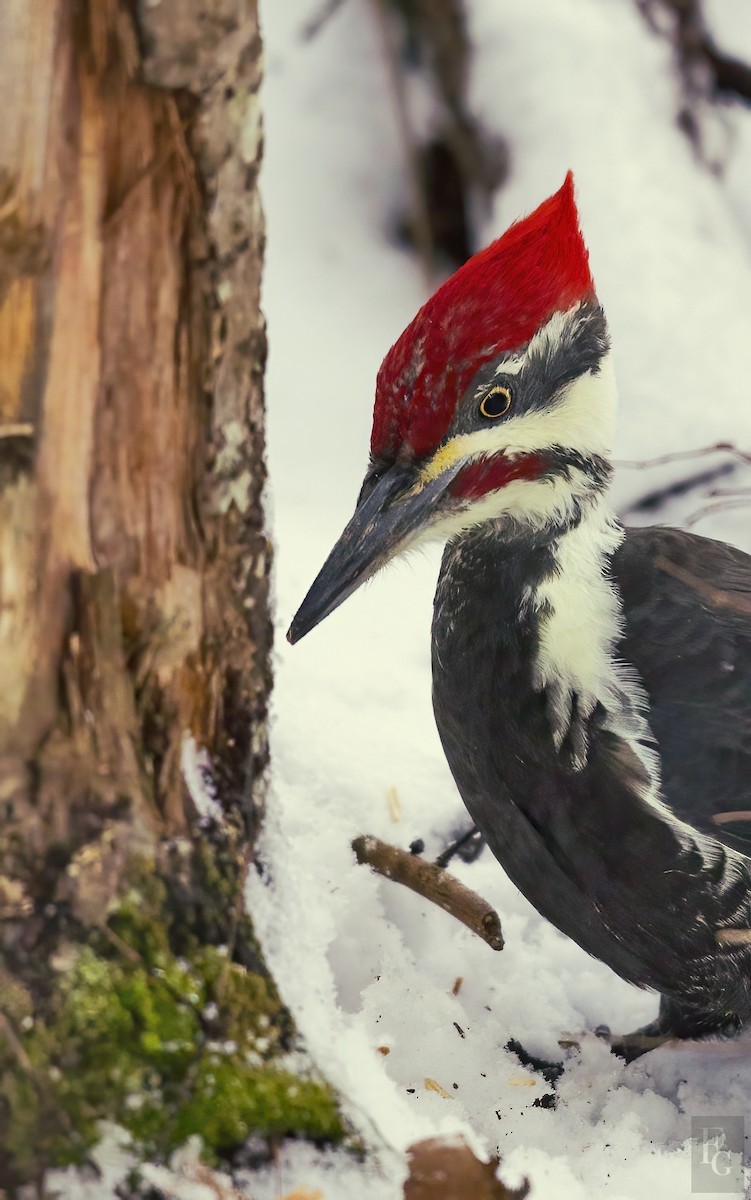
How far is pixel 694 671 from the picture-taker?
151 centimetres

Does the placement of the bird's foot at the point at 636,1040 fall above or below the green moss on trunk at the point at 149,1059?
above

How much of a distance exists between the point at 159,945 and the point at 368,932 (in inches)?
19.5

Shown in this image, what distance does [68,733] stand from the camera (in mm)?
1176

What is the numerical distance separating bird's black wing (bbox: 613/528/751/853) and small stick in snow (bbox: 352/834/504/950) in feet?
0.96

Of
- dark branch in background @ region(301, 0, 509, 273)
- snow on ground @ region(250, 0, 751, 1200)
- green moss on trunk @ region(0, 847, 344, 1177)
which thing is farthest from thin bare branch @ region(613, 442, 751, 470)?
green moss on trunk @ region(0, 847, 344, 1177)

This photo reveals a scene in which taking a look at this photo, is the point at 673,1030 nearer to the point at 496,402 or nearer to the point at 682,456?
the point at 496,402

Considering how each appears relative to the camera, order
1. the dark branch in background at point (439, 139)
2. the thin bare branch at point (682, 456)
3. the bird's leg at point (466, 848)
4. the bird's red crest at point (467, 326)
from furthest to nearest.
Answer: the dark branch in background at point (439, 139) → the thin bare branch at point (682, 456) → the bird's leg at point (466, 848) → the bird's red crest at point (467, 326)

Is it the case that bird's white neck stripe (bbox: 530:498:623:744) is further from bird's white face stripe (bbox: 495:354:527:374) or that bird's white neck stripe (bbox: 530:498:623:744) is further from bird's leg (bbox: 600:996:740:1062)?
A: bird's leg (bbox: 600:996:740:1062)

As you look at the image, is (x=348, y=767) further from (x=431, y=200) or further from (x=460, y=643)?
(x=431, y=200)

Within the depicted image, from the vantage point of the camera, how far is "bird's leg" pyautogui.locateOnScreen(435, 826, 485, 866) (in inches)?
72.6

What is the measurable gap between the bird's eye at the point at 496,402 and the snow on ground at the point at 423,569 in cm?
56

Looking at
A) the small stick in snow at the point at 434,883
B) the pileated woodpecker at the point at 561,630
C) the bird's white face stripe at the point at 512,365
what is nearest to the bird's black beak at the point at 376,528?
the pileated woodpecker at the point at 561,630

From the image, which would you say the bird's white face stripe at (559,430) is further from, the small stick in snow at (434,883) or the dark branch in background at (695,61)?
the dark branch in background at (695,61)

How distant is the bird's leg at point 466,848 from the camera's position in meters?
1.84
